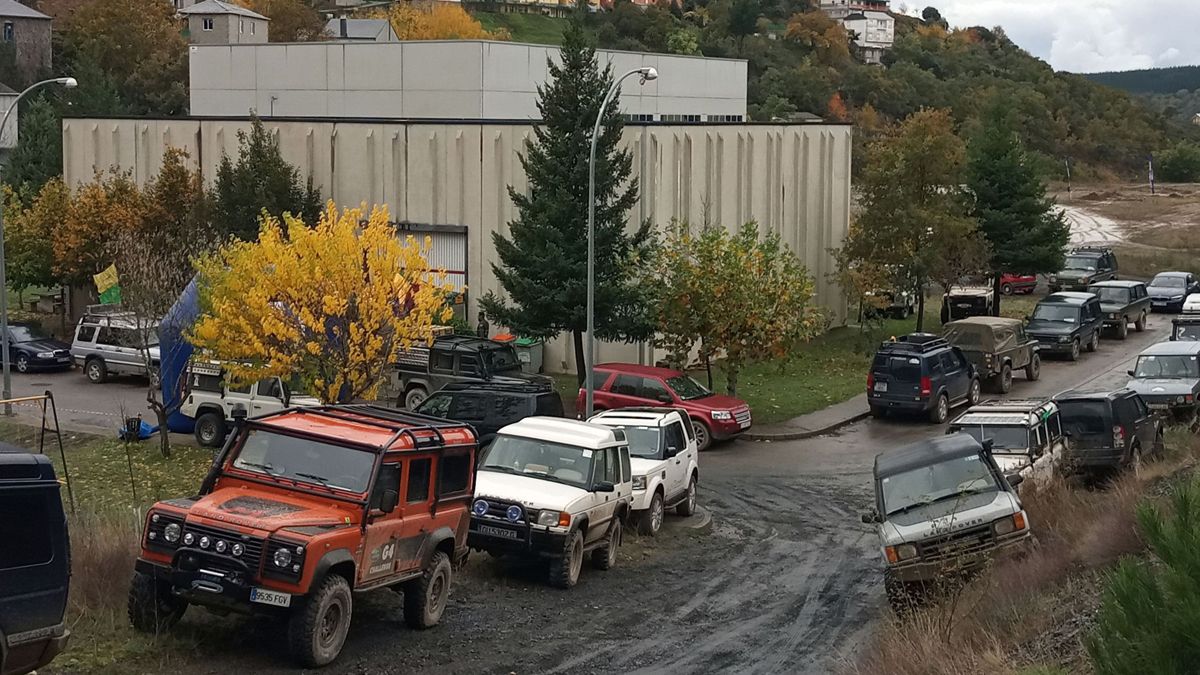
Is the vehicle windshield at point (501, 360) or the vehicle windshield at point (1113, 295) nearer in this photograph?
the vehicle windshield at point (501, 360)

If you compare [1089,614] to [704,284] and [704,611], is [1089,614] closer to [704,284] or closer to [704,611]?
[704,611]

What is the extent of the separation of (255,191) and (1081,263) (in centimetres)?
3396

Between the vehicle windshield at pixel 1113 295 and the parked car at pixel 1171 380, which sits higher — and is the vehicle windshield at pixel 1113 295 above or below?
above

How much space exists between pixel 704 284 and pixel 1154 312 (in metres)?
30.1

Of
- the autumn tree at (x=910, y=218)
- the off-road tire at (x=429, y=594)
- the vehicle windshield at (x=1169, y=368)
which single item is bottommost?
the off-road tire at (x=429, y=594)

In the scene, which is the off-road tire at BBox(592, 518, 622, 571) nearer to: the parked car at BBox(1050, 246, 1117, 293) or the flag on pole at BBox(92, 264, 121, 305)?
the flag on pole at BBox(92, 264, 121, 305)

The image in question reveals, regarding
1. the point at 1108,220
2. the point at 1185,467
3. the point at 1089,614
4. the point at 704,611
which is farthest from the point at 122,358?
the point at 1108,220

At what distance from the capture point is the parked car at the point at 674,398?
96.8 feet

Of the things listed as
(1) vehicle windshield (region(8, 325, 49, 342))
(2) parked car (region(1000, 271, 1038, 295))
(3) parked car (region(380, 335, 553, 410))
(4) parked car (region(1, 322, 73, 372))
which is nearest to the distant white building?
(2) parked car (region(1000, 271, 1038, 295))

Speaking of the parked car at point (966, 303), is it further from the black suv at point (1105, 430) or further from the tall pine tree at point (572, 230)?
the black suv at point (1105, 430)

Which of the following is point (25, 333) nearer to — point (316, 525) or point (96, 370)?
point (96, 370)

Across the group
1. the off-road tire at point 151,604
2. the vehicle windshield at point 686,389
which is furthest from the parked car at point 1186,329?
the off-road tire at point 151,604

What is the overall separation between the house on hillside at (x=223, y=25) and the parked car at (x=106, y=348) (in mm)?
50845

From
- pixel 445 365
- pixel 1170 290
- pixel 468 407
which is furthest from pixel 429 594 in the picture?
pixel 1170 290
